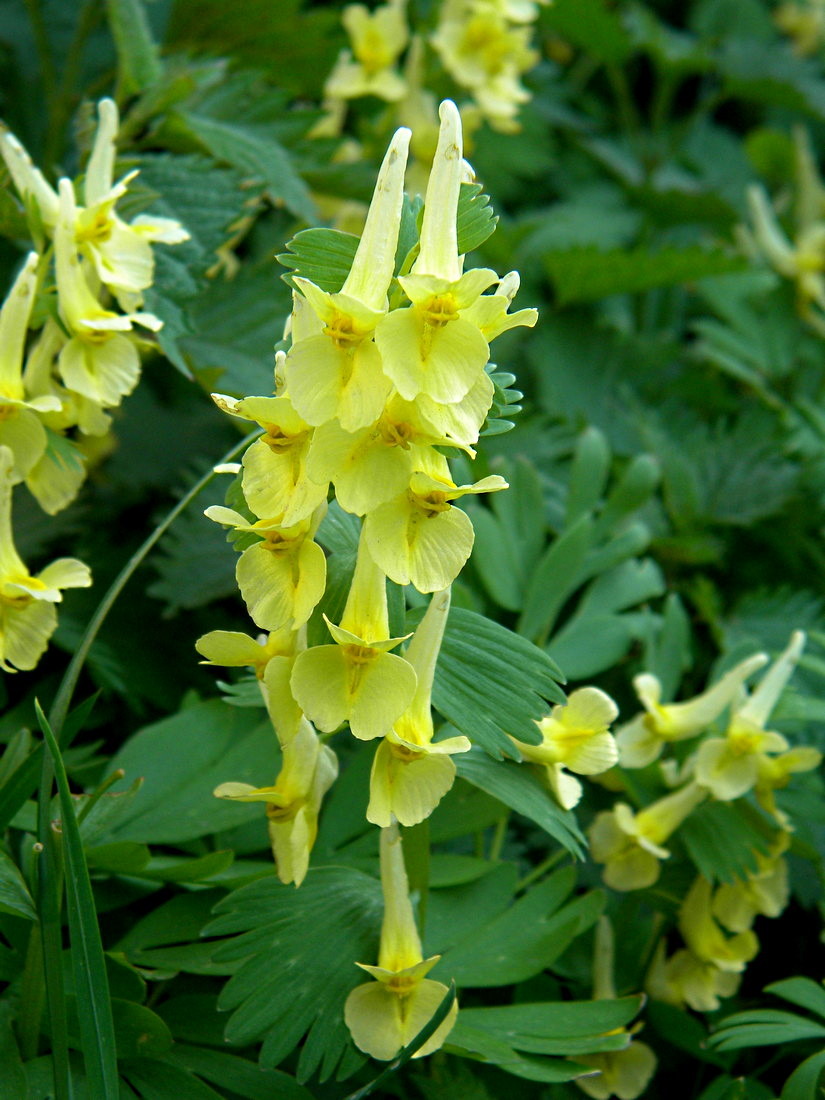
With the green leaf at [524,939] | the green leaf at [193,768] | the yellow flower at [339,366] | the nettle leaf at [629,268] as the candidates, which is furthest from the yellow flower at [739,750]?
the nettle leaf at [629,268]

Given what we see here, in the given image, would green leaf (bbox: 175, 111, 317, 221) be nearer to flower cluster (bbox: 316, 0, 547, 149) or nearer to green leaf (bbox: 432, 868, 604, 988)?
flower cluster (bbox: 316, 0, 547, 149)

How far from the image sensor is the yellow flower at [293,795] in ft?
2.00

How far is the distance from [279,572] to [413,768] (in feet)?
0.43

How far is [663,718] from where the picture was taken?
81 centimetres

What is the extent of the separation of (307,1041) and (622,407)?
1.00 meters

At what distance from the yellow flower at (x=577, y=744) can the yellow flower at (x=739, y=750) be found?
165mm

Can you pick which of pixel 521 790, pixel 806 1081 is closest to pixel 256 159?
pixel 521 790

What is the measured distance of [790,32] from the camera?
2.17 meters

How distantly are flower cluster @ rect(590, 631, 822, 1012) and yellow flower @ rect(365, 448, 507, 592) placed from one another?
0.33 m

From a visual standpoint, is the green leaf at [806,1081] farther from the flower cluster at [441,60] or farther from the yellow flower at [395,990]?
the flower cluster at [441,60]

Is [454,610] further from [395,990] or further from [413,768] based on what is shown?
[395,990]

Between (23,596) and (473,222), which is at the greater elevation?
(473,222)

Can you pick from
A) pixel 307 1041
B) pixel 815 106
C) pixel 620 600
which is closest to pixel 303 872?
pixel 307 1041

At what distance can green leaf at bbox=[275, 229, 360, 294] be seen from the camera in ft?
1.83
